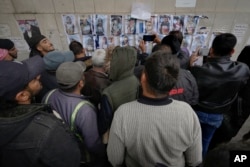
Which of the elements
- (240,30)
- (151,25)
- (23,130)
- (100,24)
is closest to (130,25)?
(151,25)

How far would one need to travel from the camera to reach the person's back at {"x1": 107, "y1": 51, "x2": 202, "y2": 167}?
0.90m

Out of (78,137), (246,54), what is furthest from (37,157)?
Result: (246,54)

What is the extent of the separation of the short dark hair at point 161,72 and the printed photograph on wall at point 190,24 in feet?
6.09

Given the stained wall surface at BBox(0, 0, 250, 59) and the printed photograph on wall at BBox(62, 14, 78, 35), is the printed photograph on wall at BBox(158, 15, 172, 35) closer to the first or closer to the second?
the stained wall surface at BBox(0, 0, 250, 59)

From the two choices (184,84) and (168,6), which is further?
(168,6)

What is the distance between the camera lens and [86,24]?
2.41m

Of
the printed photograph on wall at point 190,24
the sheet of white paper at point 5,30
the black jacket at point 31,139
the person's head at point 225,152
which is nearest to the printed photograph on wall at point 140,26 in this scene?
the printed photograph on wall at point 190,24

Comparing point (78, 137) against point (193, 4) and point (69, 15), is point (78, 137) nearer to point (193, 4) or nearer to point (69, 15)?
point (69, 15)

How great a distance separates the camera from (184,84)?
141 cm

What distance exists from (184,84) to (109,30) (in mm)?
1504

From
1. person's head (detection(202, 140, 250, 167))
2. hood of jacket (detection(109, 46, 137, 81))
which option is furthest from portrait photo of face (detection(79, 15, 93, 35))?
→ person's head (detection(202, 140, 250, 167))

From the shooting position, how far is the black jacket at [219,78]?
1.42 meters

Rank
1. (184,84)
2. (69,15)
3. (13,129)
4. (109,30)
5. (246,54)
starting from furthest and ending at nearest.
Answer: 1. (109,30)
2. (69,15)
3. (246,54)
4. (184,84)
5. (13,129)

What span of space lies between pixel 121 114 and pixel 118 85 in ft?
1.36
